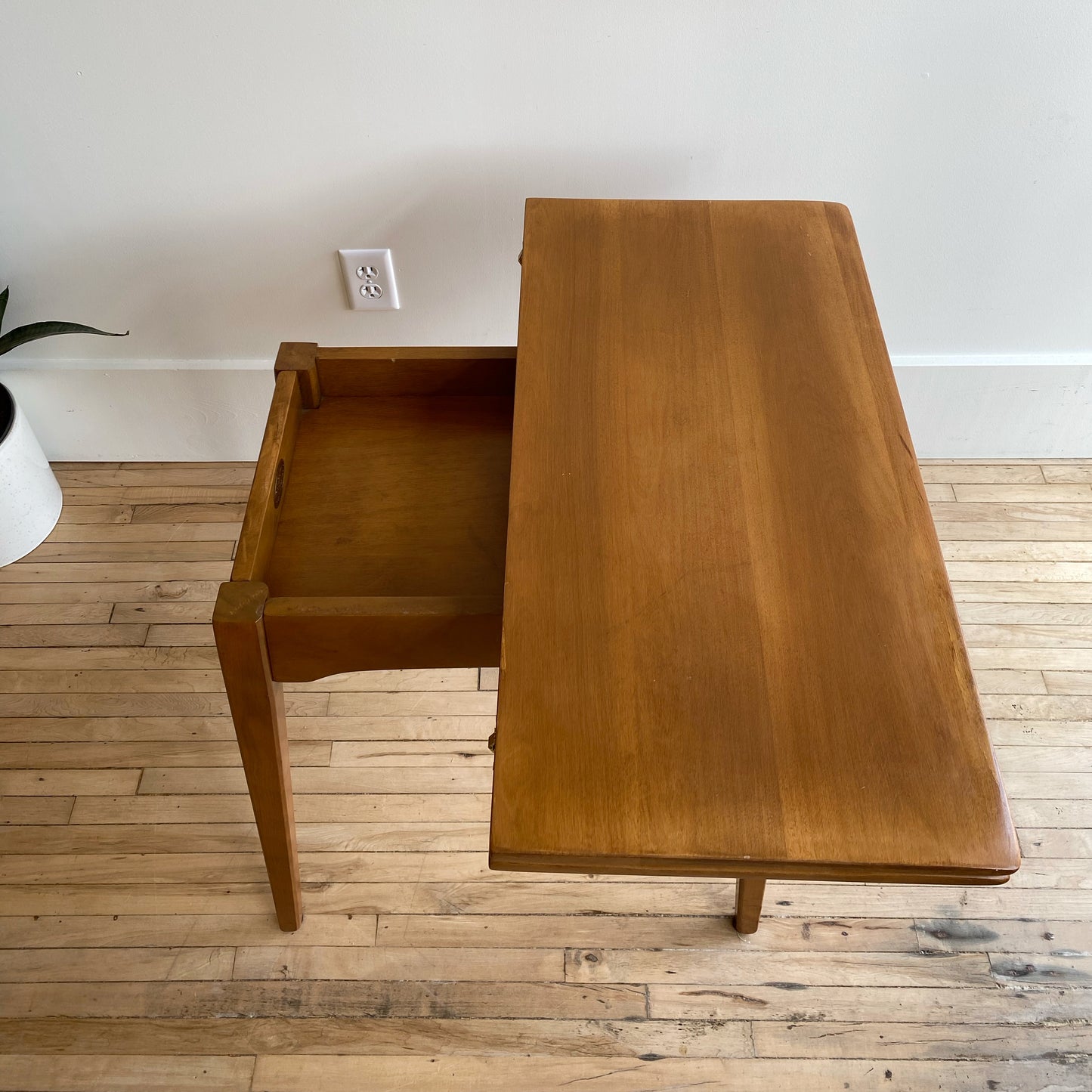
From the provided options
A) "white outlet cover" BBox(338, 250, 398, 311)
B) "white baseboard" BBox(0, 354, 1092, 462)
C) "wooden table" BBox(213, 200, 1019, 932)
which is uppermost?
"wooden table" BBox(213, 200, 1019, 932)

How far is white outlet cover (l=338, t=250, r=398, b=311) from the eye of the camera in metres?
1.55

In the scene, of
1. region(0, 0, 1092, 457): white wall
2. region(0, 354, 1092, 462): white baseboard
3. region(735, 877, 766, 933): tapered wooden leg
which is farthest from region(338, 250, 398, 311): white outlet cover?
region(735, 877, 766, 933): tapered wooden leg

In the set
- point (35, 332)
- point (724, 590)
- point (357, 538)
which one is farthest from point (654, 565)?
point (35, 332)

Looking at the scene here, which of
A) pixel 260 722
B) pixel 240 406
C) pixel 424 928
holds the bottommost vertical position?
pixel 424 928

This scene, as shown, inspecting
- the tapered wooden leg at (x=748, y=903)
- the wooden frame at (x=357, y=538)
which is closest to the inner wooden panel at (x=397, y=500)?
the wooden frame at (x=357, y=538)

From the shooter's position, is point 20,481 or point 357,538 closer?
point 357,538

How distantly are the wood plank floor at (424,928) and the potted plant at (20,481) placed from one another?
14 cm

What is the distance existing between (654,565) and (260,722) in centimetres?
45

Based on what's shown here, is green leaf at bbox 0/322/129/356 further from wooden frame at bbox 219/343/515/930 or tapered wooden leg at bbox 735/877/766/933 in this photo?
tapered wooden leg at bbox 735/877/766/933

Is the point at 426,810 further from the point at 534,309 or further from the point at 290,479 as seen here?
the point at 534,309

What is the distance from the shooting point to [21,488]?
165 centimetres

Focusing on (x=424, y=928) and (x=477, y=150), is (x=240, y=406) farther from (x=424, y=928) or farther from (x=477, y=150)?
(x=424, y=928)

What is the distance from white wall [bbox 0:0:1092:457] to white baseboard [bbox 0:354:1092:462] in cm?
2

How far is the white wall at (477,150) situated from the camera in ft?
4.31
